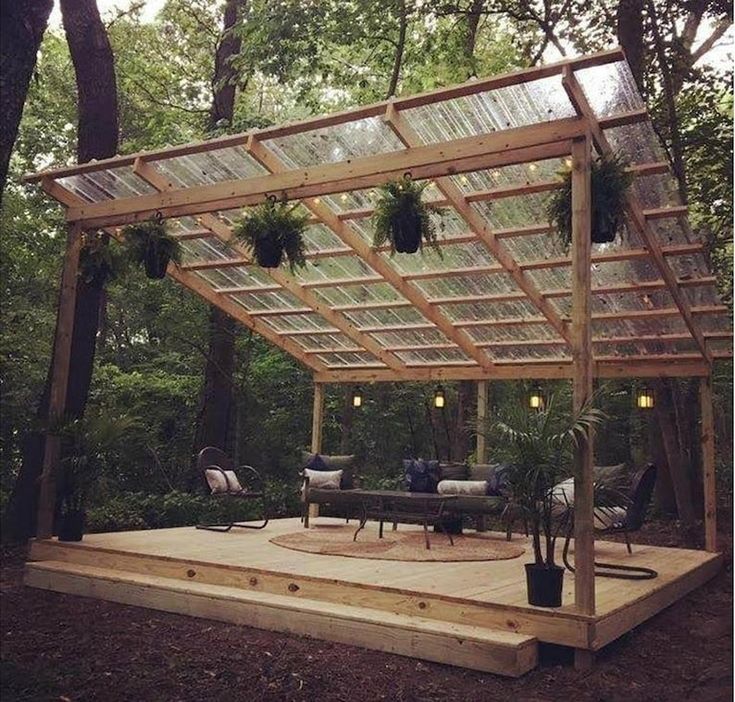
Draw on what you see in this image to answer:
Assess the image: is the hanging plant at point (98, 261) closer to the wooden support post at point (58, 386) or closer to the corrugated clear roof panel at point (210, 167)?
the wooden support post at point (58, 386)

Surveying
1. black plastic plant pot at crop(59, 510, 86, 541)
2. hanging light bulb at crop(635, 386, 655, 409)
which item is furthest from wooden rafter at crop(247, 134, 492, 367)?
black plastic plant pot at crop(59, 510, 86, 541)

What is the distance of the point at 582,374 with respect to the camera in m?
4.61

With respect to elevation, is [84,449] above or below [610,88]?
below

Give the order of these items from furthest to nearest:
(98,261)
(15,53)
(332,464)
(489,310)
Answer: (332,464) < (489,310) < (98,261) < (15,53)

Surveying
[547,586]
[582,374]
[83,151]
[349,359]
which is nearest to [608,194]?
[582,374]

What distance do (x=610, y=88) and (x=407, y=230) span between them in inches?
67.7

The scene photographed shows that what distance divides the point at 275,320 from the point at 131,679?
19.5ft

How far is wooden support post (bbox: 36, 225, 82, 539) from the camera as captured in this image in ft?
22.5

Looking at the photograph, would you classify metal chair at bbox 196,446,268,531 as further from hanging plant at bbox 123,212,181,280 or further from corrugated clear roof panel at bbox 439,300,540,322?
corrugated clear roof panel at bbox 439,300,540,322

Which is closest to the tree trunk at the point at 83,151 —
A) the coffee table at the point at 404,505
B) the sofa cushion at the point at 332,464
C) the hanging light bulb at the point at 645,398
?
the sofa cushion at the point at 332,464

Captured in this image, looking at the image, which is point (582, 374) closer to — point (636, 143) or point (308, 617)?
point (636, 143)

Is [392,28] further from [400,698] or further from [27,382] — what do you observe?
[400,698]

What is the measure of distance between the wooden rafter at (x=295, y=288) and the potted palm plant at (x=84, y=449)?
201 cm

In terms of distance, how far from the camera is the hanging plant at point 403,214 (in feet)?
18.7
